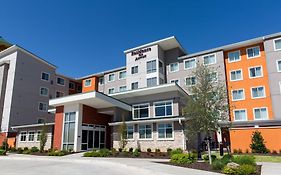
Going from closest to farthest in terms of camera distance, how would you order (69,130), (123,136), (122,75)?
(123,136), (69,130), (122,75)

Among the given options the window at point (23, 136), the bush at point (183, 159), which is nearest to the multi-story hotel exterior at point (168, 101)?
the window at point (23, 136)

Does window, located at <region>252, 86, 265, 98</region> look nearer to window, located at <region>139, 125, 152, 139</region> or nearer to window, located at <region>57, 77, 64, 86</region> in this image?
window, located at <region>139, 125, 152, 139</region>

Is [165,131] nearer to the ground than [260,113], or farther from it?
nearer to the ground

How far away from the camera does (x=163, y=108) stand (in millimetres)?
25375

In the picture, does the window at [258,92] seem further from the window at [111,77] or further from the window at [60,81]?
the window at [60,81]

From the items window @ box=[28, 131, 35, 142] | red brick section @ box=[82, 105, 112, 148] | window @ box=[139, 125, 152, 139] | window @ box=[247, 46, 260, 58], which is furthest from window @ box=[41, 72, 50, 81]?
window @ box=[247, 46, 260, 58]

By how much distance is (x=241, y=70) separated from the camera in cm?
3409

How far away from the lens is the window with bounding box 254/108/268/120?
30.8 metres

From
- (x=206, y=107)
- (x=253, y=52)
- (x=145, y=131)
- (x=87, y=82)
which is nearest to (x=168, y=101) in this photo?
(x=145, y=131)

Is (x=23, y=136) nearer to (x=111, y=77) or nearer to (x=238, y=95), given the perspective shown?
(x=111, y=77)

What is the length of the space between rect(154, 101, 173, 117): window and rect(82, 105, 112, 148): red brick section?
7286mm

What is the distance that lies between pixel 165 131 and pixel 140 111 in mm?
4665

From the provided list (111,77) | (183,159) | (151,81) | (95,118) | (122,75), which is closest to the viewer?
(183,159)

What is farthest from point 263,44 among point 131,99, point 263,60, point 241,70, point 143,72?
point 131,99
